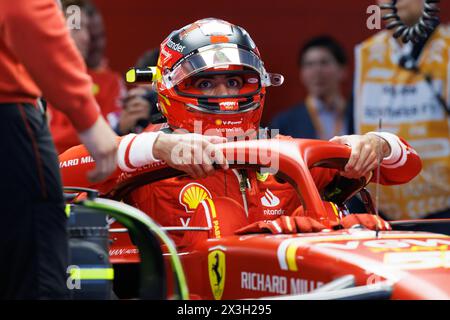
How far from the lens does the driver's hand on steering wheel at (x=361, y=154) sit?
4301 mm

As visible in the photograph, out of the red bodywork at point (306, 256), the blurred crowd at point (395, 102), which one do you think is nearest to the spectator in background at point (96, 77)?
the blurred crowd at point (395, 102)

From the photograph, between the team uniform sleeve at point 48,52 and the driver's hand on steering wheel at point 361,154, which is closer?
the team uniform sleeve at point 48,52

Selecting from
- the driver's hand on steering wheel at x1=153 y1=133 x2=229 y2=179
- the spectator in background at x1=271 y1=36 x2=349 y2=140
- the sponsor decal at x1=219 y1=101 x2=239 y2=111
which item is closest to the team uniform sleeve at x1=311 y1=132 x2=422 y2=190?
the sponsor decal at x1=219 y1=101 x2=239 y2=111

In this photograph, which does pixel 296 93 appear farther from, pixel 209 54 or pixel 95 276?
pixel 95 276

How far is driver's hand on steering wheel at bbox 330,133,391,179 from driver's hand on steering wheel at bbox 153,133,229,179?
52cm

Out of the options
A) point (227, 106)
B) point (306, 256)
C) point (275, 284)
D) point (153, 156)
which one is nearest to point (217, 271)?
point (275, 284)

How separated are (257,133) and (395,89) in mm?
1711

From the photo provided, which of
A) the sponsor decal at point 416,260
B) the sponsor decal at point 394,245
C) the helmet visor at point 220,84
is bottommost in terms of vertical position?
the sponsor decal at point 416,260

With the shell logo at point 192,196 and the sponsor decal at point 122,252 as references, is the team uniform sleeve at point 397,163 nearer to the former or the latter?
the shell logo at point 192,196

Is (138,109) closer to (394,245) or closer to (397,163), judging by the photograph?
(397,163)

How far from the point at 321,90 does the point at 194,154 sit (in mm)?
3528

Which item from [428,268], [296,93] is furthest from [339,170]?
[296,93]

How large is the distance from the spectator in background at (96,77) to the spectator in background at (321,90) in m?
1.00

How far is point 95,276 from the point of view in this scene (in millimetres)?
3568
